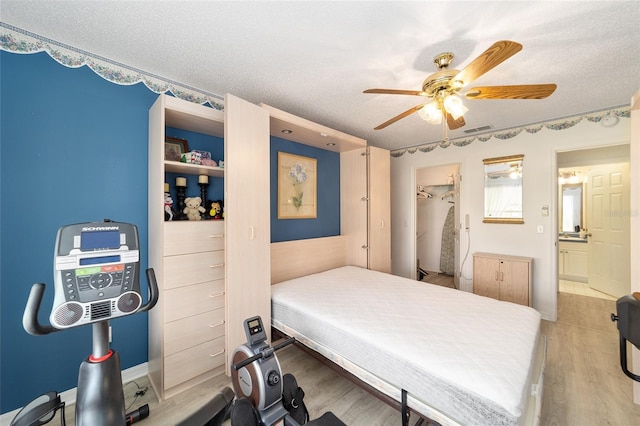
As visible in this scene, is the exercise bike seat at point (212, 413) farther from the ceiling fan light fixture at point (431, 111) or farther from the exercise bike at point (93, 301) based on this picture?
the ceiling fan light fixture at point (431, 111)

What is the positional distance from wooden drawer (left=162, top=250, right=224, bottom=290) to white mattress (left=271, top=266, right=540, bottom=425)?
613mm

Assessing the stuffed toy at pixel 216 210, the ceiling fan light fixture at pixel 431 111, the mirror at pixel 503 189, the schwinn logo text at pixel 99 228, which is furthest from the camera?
the mirror at pixel 503 189

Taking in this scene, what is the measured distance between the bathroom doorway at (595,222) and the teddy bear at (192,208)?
456cm

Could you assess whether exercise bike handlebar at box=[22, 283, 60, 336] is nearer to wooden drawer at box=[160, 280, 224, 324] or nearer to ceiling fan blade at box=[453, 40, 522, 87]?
wooden drawer at box=[160, 280, 224, 324]

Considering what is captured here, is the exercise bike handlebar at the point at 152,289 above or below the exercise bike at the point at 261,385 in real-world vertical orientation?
above

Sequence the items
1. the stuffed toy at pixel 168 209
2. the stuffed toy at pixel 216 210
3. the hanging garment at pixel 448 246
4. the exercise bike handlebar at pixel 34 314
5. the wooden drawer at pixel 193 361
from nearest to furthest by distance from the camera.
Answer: the exercise bike handlebar at pixel 34 314 → the wooden drawer at pixel 193 361 → the stuffed toy at pixel 168 209 → the stuffed toy at pixel 216 210 → the hanging garment at pixel 448 246

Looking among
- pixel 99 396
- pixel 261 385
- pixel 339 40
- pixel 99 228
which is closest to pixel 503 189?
pixel 339 40

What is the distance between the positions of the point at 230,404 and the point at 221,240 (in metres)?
1.22

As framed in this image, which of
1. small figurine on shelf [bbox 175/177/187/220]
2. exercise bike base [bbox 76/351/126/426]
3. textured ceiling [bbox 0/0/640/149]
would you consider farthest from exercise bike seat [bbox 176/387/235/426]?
textured ceiling [bbox 0/0/640/149]

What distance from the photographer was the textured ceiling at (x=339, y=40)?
→ 1414 millimetres

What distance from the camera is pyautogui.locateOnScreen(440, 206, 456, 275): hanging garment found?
17.0ft

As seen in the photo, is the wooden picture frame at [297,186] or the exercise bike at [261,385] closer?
the exercise bike at [261,385]

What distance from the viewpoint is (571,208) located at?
4.83m

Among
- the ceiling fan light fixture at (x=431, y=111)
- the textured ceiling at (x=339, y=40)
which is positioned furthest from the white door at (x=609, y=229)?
the ceiling fan light fixture at (x=431, y=111)
